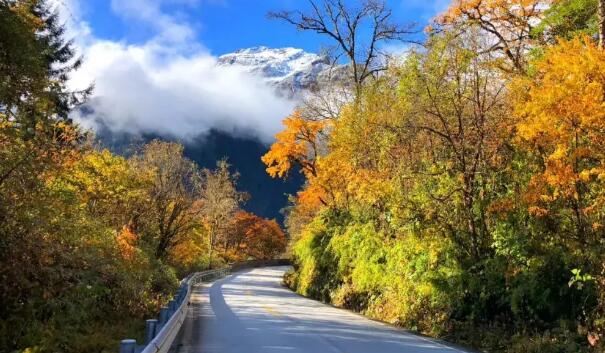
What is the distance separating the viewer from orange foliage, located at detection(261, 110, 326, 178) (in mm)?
38844

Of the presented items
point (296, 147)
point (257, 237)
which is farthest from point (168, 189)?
point (257, 237)

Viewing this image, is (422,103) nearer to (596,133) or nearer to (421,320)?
(596,133)

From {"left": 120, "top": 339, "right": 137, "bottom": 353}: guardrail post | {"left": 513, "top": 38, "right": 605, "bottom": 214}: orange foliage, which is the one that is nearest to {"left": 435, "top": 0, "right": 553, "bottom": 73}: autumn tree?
{"left": 513, "top": 38, "right": 605, "bottom": 214}: orange foliage

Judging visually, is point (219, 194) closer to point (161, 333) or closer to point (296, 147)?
point (296, 147)

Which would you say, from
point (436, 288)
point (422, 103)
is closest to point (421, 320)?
point (436, 288)

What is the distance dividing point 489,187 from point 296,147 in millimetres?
25217

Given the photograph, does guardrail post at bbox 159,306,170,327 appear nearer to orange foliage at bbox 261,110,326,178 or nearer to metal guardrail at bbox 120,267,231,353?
metal guardrail at bbox 120,267,231,353

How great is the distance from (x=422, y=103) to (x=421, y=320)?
259 inches

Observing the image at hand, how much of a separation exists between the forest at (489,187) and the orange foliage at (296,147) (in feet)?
48.8

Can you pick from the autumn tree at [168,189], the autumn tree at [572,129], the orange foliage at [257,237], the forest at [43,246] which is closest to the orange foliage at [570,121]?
the autumn tree at [572,129]

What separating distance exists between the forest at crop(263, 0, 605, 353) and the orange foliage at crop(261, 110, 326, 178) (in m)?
14.9

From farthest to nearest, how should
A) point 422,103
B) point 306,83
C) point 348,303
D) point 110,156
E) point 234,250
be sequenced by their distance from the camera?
1. point 234,250
2. point 306,83
3. point 110,156
4. point 348,303
5. point 422,103

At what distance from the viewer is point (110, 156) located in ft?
90.5

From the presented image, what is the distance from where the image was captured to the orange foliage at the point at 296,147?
38844 mm
